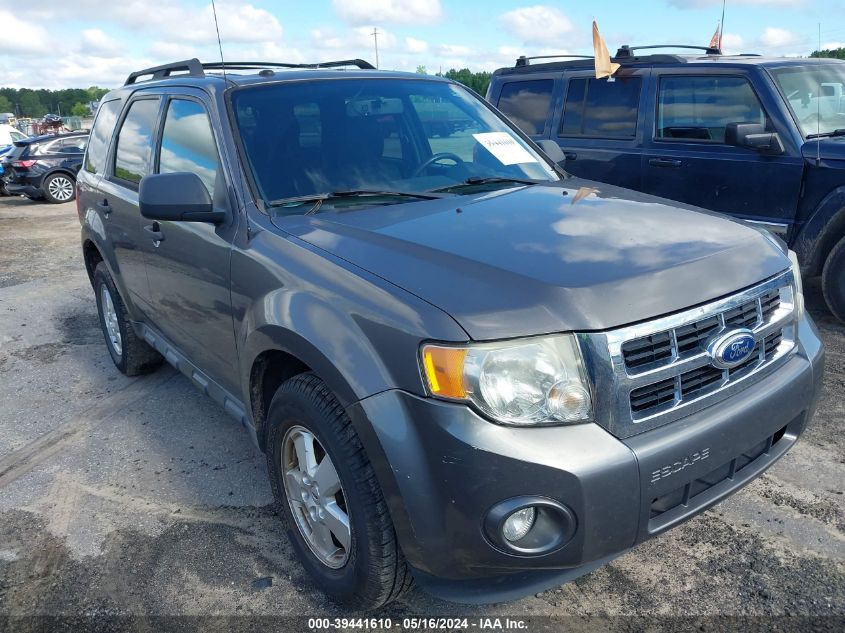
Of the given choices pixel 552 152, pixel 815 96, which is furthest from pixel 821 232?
pixel 552 152

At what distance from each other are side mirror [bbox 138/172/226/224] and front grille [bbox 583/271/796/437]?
5.36 feet

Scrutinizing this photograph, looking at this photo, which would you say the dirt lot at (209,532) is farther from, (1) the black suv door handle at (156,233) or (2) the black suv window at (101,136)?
(2) the black suv window at (101,136)

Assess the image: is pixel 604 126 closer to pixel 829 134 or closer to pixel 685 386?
pixel 829 134

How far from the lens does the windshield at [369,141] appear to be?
2.93 metres

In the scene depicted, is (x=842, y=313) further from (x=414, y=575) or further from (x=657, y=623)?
(x=414, y=575)

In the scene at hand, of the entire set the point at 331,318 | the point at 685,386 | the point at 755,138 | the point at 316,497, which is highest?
the point at 755,138

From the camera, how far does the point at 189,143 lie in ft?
10.9

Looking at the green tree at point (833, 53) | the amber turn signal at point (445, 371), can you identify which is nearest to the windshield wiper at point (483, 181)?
the amber turn signal at point (445, 371)

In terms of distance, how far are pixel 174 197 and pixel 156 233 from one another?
0.82 m

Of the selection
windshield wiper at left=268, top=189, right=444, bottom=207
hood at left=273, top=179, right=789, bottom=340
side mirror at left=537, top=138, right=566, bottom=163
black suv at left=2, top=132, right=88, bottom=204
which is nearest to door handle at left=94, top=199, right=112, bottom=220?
windshield wiper at left=268, top=189, right=444, bottom=207

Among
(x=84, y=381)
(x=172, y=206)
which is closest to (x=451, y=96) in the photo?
(x=172, y=206)

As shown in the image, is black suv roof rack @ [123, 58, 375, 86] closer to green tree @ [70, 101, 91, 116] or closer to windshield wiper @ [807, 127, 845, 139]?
windshield wiper @ [807, 127, 845, 139]

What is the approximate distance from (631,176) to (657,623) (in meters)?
4.46

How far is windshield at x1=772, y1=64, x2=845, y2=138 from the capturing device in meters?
5.34
